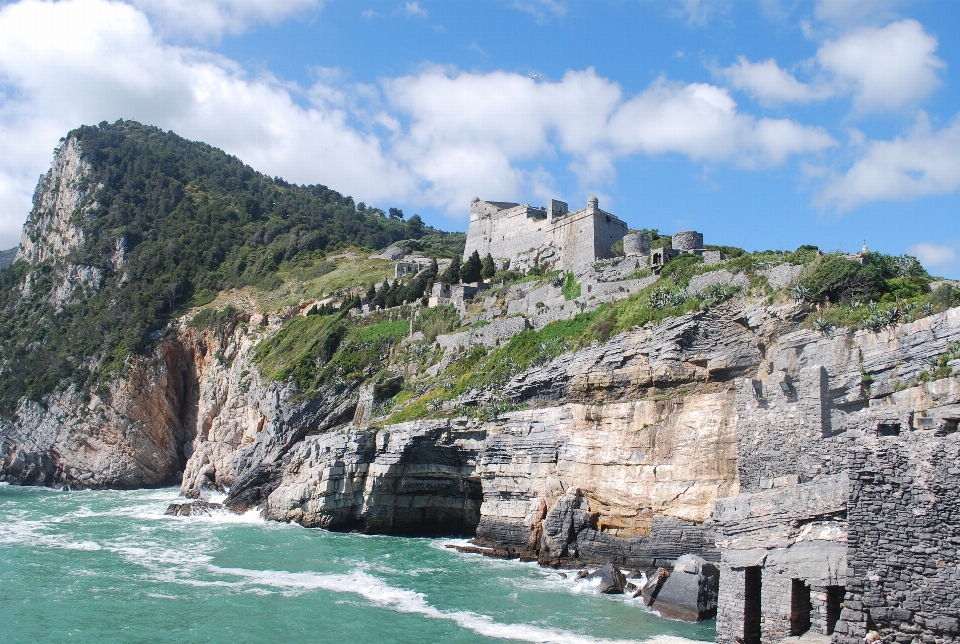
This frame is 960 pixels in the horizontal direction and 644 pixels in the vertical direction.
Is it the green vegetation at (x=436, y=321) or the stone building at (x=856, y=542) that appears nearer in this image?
the stone building at (x=856, y=542)

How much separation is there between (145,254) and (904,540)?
84.0m

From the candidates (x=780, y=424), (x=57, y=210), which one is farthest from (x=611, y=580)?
(x=57, y=210)

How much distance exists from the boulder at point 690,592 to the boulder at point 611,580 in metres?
1.98

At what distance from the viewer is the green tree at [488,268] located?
5706 cm

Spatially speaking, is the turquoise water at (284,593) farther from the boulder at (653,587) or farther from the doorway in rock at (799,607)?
the doorway in rock at (799,607)

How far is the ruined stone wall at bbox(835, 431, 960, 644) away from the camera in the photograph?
1166 cm

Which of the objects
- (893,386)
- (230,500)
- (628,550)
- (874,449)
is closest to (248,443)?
(230,500)

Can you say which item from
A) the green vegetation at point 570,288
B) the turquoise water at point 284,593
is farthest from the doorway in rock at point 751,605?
the green vegetation at point 570,288

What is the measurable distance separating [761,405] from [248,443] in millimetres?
37026

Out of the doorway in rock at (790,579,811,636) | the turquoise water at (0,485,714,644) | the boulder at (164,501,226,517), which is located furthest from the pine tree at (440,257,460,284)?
the doorway in rock at (790,579,811,636)

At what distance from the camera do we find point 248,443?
51031mm

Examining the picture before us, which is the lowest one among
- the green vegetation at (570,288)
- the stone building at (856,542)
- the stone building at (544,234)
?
the stone building at (856,542)

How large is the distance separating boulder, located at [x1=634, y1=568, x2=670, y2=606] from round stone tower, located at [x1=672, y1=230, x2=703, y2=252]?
23.9m

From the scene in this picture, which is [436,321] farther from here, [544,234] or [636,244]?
[636,244]
